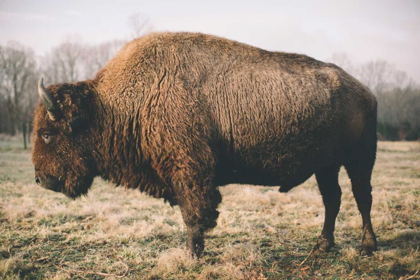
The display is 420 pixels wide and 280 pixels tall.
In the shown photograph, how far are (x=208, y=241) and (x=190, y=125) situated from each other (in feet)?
7.41

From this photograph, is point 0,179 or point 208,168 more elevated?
point 208,168

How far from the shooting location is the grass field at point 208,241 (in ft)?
A: 13.4

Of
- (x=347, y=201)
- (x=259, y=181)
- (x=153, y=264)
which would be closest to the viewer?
(x=153, y=264)

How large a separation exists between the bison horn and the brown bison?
16 millimetres

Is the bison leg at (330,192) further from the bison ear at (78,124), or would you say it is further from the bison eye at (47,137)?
the bison eye at (47,137)

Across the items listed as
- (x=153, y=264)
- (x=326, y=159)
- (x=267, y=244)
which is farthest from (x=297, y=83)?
(x=153, y=264)

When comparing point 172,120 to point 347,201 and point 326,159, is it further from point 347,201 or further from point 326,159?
point 347,201

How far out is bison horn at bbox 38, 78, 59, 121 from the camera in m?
4.03

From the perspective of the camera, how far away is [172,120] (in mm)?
4062

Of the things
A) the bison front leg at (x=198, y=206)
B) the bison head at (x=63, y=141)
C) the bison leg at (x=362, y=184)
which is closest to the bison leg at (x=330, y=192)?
the bison leg at (x=362, y=184)

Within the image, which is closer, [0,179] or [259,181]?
[259,181]

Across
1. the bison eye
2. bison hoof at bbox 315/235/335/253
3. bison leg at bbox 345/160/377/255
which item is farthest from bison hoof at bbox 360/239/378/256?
the bison eye

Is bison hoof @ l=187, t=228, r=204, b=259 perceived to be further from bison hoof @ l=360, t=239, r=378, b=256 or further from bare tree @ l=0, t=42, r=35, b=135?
bare tree @ l=0, t=42, r=35, b=135

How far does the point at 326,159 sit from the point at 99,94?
3.51 metres
